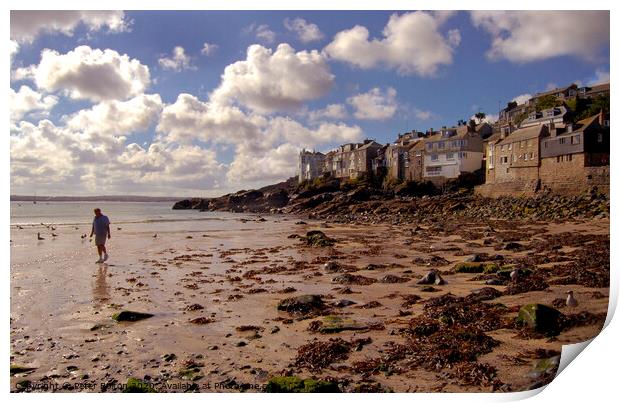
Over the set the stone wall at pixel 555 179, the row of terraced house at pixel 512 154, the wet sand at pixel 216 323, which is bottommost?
the wet sand at pixel 216 323

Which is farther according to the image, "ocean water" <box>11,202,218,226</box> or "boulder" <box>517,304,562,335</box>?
"ocean water" <box>11,202,218,226</box>

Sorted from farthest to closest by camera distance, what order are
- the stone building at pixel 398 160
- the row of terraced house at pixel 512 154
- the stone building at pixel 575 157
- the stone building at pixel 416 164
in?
the stone building at pixel 398 160
the stone building at pixel 416 164
the row of terraced house at pixel 512 154
the stone building at pixel 575 157

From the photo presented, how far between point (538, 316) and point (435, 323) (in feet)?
4.30

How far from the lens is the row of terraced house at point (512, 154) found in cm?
2298

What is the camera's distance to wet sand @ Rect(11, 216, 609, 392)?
4.63 meters

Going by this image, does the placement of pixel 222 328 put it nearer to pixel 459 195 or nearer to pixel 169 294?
pixel 169 294

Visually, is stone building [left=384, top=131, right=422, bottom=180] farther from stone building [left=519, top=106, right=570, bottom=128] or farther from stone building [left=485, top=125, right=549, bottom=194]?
stone building [left=519, top=106, right=570, bottom=128]

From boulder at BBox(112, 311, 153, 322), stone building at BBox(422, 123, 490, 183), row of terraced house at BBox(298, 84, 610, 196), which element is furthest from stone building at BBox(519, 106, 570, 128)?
boulder at BBox(112, 311, 153, 322)

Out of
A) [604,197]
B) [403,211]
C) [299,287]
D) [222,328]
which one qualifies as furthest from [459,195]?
[222,328]

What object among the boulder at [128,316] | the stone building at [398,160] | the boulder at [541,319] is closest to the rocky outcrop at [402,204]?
the stone building at [398,160]

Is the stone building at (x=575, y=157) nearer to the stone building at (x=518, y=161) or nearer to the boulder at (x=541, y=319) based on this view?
the stone building at (x=518, y=161)

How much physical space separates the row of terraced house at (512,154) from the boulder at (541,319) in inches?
237

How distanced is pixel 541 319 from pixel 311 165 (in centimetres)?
8596

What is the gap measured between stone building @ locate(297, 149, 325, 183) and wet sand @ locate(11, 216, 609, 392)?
77.7 meters
